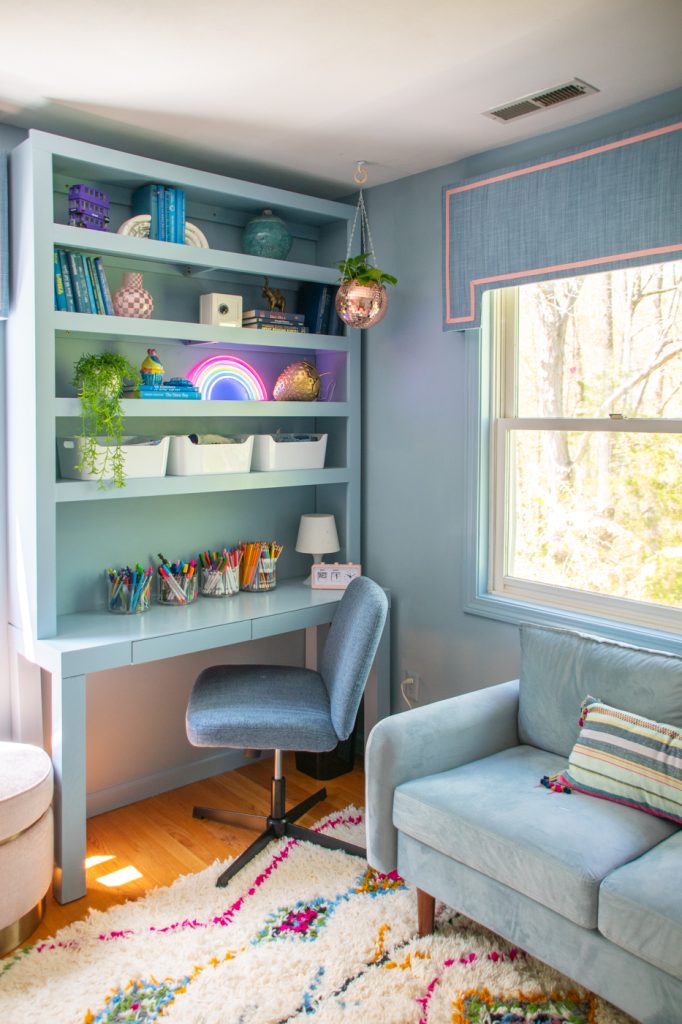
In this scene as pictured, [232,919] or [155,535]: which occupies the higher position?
[155,535]

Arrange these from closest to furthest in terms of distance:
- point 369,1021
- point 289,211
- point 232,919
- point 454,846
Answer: point 369,1021 < point 454,846 < point 232,919 < point 289,211

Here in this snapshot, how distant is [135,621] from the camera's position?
302 cm

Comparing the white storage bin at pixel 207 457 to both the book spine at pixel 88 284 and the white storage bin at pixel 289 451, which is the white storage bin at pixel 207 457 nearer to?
the white storage bin at pixel 289 451

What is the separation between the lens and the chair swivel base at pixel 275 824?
9.45 ft

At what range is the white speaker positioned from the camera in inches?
128

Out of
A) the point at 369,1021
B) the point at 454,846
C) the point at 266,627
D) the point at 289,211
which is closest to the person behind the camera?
the point at 369,1021

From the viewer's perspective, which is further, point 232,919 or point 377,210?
point 377,210

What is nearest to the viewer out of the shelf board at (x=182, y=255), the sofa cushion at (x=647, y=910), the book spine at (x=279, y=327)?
the sofa cushion at (x=647, y=910)

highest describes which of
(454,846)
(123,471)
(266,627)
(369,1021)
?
(123,471)

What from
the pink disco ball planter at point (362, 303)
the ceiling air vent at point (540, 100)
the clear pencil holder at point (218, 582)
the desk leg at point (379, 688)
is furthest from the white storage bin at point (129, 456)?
the ceiling air vent at point (540, 100)

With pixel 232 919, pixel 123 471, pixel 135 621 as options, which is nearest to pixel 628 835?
pixel 232 919

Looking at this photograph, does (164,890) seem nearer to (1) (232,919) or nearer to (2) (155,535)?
(1) (232,919)

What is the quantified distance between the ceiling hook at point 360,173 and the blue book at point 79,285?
43.5 inches

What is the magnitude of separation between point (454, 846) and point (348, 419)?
6.19 ft
